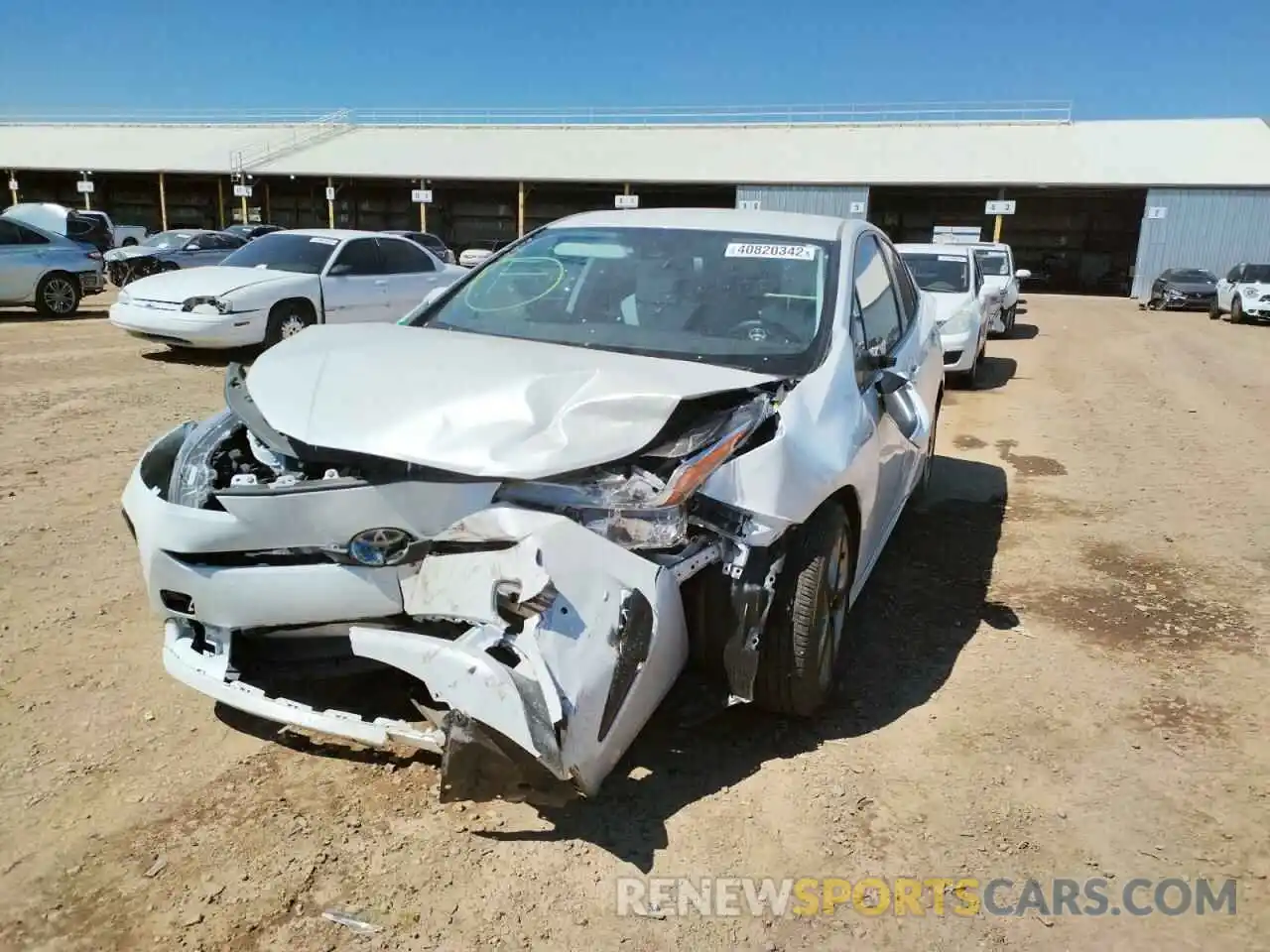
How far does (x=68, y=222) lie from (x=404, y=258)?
1493 cm

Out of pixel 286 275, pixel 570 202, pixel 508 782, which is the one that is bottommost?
pixel 508 782

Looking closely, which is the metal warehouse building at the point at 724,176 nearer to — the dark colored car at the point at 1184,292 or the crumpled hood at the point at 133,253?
the dark colored car at the point at 1184,292

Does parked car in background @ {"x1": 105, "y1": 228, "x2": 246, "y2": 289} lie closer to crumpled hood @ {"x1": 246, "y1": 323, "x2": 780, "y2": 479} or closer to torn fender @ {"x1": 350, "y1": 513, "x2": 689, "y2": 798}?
crumpled hood @ {"x1": 246, "y1": 323, "x2": 780, "y2": 479}

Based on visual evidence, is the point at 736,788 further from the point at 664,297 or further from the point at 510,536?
the point at 664,297

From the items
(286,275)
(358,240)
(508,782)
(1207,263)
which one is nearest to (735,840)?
(508,782)

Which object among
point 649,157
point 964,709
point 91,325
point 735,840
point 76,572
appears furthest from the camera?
point 649,157

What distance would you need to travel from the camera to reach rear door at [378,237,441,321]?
1169cm

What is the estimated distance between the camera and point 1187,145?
3219 centimetres

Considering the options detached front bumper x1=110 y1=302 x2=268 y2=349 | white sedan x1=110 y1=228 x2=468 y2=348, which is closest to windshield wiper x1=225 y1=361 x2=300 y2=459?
white sedan x1=110 y1=228 x2=468 y2=348

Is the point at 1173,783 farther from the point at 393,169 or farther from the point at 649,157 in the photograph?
the point at 393,169

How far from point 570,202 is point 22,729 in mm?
40150

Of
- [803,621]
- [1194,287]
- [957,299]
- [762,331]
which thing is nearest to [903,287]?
[762,331]

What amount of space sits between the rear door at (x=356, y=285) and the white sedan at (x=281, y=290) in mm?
12

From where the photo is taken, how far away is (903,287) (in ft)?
16.9
